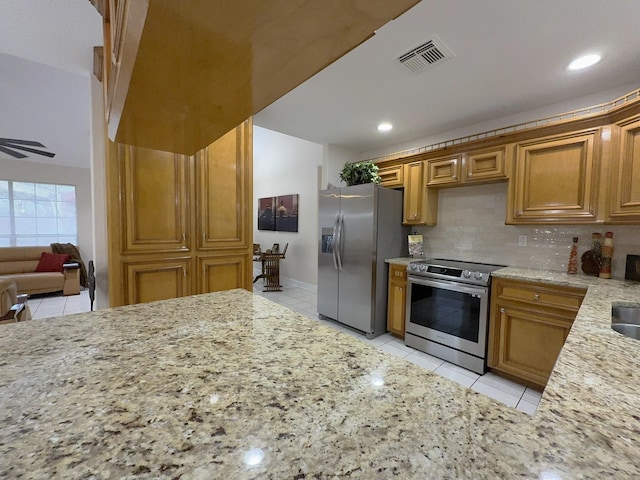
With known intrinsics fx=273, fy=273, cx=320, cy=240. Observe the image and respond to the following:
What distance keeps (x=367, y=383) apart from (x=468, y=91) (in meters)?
2.50

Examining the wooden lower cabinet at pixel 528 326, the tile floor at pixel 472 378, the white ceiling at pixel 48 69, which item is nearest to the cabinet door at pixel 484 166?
the wooden lower cabinet at pixel 528 326

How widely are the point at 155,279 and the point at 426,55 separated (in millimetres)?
2384

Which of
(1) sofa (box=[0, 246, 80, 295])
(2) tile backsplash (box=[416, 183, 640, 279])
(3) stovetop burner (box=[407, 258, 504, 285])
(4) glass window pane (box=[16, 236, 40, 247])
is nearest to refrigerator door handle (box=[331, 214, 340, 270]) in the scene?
(3) stovetop burner (box=[407, 258, 504, 285])

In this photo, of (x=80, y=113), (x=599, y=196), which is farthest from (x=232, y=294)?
(x=80, y=113)

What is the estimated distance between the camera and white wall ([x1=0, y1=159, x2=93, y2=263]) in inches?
200

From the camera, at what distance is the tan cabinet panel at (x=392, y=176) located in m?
3.25

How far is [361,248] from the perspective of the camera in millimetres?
3055

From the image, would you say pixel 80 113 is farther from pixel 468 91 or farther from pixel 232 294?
pixel 468 91

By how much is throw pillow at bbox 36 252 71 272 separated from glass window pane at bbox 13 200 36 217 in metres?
1.12

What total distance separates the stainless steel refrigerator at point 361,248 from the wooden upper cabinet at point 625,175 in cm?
175

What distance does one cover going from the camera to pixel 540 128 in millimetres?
2285

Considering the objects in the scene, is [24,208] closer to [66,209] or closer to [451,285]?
[66,209]

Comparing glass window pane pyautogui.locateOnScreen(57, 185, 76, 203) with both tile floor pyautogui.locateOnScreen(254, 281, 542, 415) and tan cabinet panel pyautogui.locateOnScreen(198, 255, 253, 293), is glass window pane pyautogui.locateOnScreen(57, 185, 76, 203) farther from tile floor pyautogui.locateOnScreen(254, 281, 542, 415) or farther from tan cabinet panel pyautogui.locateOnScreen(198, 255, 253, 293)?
tile floor pyautogui.locateOnScreen(254, 281, 542, 415)

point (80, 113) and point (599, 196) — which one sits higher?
point (80, 113)
